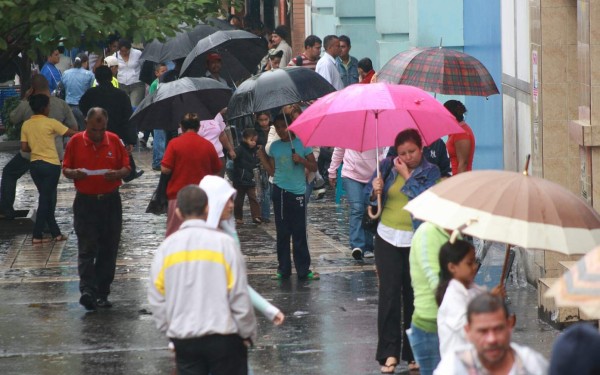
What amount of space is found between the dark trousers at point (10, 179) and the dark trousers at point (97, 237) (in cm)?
453

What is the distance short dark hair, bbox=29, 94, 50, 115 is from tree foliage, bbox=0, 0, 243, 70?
1.85 meters

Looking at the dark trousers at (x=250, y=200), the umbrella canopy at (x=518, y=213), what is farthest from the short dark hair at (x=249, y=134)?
the umbrella canopy at (x=518, y=213)

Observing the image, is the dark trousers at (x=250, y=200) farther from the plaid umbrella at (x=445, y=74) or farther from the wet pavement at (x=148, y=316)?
the plaid umbrella at (x=445, y=74)

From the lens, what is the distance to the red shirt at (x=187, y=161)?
39.6 feet

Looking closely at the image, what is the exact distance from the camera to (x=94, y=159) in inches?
457

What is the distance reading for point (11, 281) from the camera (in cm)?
1302

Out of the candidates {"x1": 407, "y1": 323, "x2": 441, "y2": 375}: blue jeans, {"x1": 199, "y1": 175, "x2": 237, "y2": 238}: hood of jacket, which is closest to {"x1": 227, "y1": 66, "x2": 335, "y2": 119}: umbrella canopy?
{"x1": 407, "y1": 323, "x2": 441, "y2": 375}: blue jeans

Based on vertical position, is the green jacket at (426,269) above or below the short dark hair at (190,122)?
below

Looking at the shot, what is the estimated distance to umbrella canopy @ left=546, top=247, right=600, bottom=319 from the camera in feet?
15.6

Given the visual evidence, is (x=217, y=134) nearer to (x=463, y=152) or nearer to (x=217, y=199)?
(x=463, y=152)

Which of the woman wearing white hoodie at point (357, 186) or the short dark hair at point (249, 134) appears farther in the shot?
the short dark hair at point (249, 134)

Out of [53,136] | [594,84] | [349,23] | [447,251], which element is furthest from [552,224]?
[349,23]

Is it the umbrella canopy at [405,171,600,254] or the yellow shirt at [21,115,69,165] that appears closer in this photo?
the umbrella canopy at [405,171,600,254]

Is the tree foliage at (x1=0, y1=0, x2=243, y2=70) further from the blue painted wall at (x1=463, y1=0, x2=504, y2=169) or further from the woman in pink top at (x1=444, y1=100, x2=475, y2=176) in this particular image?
the blue painted wall at (x1=463, y1=0, x2=504, y2=169)
